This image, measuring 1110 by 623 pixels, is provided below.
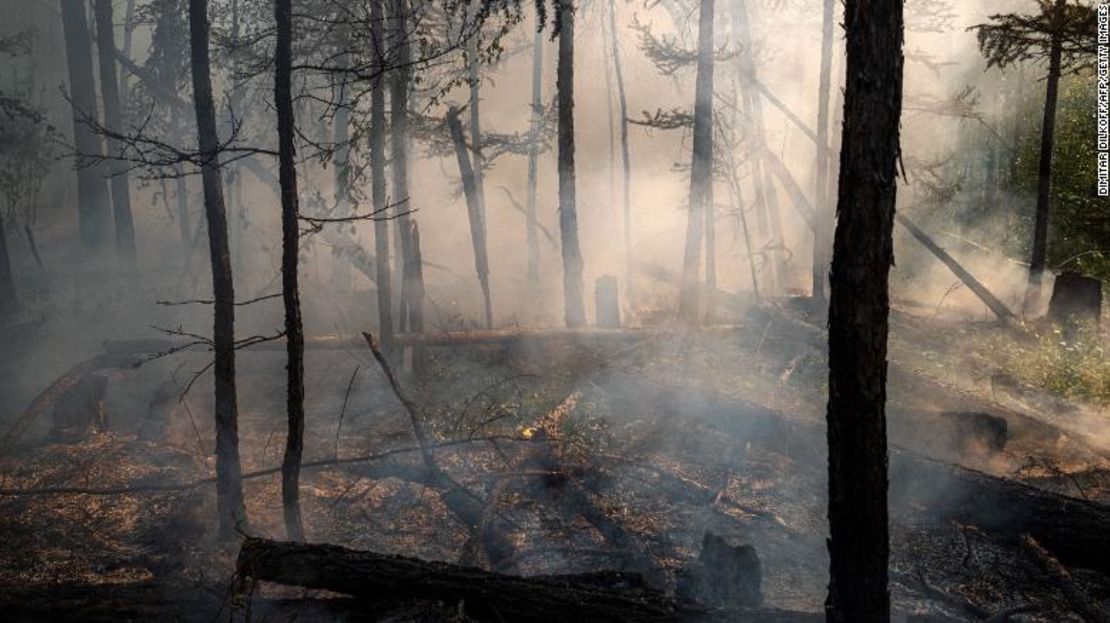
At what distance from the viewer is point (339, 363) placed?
617 inches

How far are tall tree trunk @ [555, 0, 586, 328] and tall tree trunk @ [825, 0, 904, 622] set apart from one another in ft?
33.5

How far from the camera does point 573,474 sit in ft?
33.1

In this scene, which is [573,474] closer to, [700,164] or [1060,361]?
[700,164]

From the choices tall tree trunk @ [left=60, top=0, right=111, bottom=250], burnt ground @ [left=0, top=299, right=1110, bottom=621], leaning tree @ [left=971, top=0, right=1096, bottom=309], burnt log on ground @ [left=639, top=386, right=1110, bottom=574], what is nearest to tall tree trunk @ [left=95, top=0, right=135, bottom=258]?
tall tree trunk @ [left=60, top=0, right=111, bottom=250]

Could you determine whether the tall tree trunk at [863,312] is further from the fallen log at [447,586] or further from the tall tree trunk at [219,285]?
the tall tree trunk at [219,285]

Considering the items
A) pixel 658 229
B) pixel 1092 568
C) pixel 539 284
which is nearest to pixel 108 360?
pixel 1092 568

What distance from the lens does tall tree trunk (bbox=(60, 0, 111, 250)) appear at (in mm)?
22328

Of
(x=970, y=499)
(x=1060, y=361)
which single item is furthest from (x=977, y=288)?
(x=970, y=499)

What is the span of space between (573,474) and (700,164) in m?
9.21

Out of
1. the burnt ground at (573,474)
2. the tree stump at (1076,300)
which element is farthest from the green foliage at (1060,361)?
the burnt ground at (573,474)

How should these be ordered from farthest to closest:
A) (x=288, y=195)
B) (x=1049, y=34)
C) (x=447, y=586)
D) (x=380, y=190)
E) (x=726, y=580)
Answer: (x=380, y=190), (x=1049, y=34), (x=288, y=195), (x=726, y=580), (x=447, y=586)

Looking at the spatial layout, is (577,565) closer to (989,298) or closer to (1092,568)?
(1092,568)

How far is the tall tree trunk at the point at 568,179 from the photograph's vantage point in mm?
15375

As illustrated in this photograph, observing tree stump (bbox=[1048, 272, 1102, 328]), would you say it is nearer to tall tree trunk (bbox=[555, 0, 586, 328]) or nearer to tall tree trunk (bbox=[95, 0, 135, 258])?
tall tree trunk (bbox=[555, 0, 586, 328])
